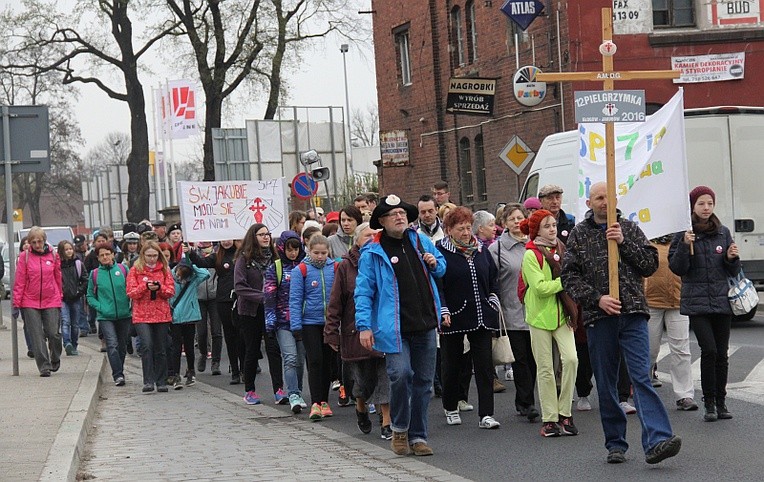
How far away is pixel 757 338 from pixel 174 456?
8.81m

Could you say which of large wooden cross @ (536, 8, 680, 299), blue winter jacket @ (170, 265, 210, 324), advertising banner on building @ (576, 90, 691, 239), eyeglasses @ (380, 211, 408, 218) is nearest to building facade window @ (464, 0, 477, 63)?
blue winter jacket @ (170, 265, 210, 324)

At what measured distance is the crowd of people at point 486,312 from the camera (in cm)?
864

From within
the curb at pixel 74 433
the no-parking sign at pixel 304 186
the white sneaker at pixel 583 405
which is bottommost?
the white sneaker at pixel 583 405

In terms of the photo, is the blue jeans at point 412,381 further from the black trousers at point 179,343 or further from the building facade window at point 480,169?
the building facade window at point 480,169

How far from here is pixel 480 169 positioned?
115ft

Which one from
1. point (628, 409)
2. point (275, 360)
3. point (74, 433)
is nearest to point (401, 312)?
point (628, 409)

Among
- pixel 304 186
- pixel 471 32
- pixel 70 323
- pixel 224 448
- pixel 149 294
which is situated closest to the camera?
pixel 224 448

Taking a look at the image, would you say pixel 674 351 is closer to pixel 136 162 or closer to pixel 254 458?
pixel 254 458

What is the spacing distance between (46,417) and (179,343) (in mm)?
3496

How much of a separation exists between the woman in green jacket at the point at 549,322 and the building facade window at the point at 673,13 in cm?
1951

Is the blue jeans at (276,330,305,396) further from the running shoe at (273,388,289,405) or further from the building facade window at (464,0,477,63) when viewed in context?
the building facade window at (464,0,477,63)

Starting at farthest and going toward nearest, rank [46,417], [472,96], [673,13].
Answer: [472,96] → [673,13] → [46,417]

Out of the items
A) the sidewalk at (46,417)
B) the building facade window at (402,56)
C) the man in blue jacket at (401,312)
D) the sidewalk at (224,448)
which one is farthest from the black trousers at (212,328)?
the building facade window at (402,56)

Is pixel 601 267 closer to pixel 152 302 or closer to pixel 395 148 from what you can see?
pixel 152 302
